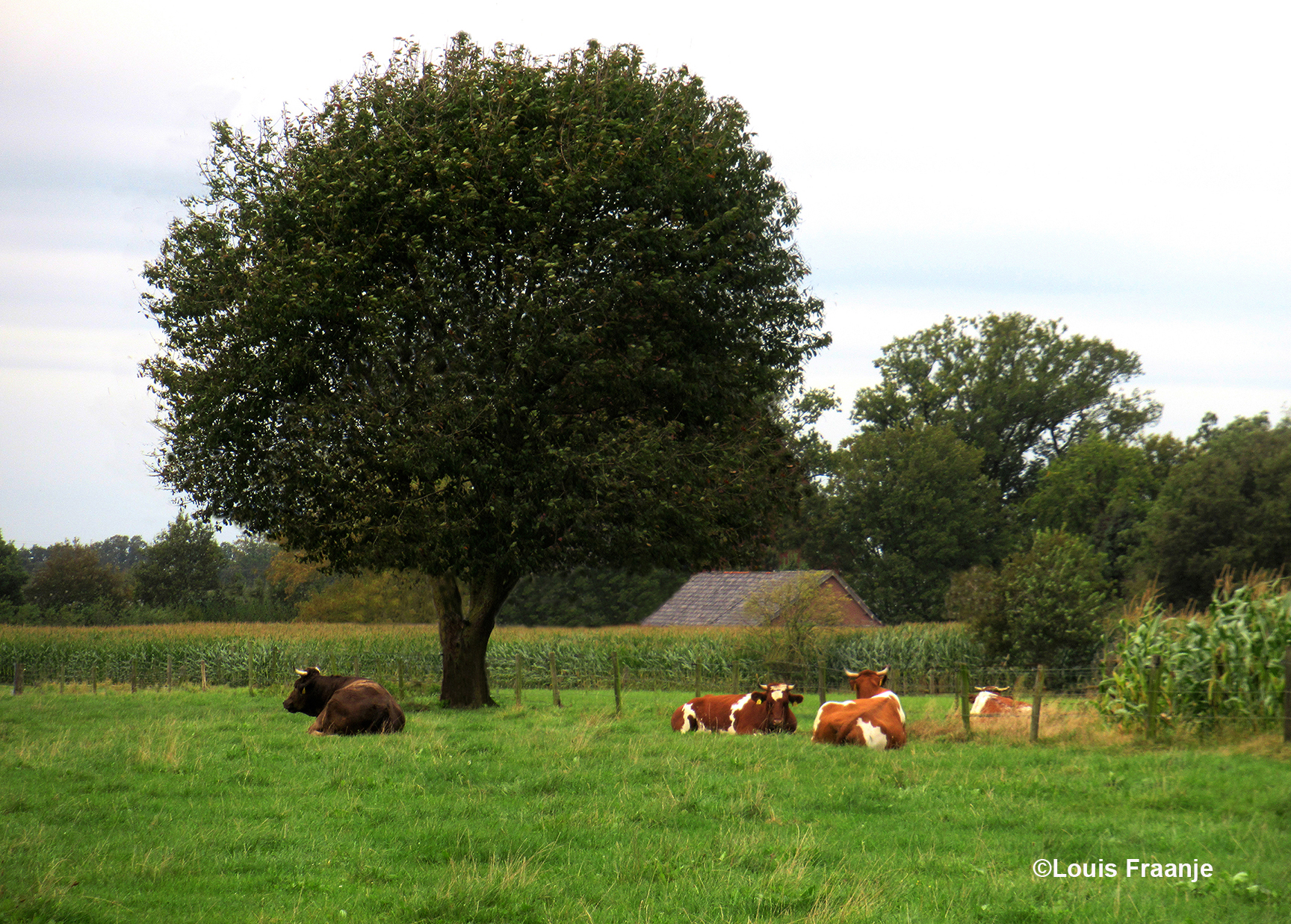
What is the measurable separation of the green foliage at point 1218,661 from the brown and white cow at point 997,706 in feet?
5.29

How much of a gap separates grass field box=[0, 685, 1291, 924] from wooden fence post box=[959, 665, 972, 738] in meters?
0.66

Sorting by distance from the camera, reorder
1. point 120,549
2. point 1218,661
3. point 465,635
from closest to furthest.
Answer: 1. point 1218,661
2. point 465,635
3. point 120,549

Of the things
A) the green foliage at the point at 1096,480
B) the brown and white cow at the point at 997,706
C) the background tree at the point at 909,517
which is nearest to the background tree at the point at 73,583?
the background tree at the point at 909,517

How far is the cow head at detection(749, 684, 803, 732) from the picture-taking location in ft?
50.9

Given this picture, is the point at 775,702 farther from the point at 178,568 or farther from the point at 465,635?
the point at 178,568

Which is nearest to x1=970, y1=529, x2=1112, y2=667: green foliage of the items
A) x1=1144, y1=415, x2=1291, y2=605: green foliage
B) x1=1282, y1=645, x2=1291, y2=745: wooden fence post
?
x1=1144, y1=415, x2=1291, y2=605: green foliage

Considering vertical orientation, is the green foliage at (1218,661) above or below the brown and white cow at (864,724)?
Result: above

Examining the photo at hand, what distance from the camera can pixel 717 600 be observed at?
47.7m

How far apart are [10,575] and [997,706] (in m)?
62.5

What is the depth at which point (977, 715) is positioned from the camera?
1546 cm

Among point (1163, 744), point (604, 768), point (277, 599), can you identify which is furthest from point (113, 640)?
point (277, 599)

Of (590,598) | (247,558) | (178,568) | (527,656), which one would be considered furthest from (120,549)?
(527,656)

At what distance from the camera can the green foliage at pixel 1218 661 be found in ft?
40.2

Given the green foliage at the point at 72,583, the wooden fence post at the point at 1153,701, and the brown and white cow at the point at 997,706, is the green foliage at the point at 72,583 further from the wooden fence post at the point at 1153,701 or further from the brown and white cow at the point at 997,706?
the wooden fence post at the point at 1153,701
